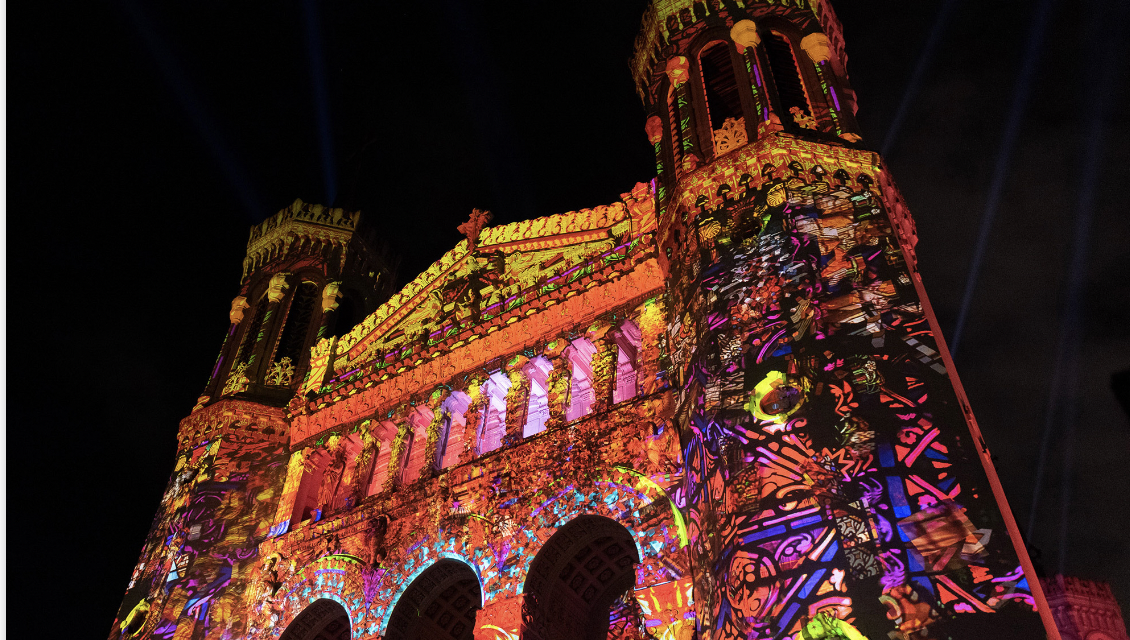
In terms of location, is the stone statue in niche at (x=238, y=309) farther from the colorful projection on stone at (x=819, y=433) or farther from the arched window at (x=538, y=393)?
the colorful projection on stone at (x=819, y=433)

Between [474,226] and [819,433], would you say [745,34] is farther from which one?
[819,433]

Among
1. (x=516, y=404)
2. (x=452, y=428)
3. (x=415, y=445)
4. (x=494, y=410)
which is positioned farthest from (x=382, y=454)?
(x=516, y=404)

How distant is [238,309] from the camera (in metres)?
24.5

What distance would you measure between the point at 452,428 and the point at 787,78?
10.3 m

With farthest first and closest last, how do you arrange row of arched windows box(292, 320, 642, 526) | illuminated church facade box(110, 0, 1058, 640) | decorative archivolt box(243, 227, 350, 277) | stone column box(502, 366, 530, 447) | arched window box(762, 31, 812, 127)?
decorative archivolt box(243, 227, 350, 277) < row of arched windows box(292, 320, 642, 526) < stone column box(502, 366, 530, 447) < arched window box(762, 31, 812, 127) < illuminated church facade box(110, 0, 1058, 640)

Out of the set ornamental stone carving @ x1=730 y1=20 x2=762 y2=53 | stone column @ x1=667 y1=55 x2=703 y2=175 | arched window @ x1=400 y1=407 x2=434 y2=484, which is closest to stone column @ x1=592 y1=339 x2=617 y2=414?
stone column @ x1=667 y1=55 x2=703 y2=175

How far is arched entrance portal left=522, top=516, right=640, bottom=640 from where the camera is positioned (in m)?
14.2

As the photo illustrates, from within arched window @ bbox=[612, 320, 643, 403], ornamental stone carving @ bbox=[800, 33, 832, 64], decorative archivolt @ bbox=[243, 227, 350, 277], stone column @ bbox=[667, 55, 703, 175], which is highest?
decorative archivolt @ bbox=[243, 227, 350, 277]

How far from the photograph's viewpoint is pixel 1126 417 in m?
26.3

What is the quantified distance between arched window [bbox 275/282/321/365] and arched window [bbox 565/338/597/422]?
930 cm

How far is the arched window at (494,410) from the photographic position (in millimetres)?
17641

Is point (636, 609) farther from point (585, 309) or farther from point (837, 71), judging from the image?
point (837, 71)

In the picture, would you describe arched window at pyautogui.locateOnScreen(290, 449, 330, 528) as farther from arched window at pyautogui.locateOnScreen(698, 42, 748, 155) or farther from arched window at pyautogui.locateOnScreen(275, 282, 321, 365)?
arched window at pyautogui.locateOnScreen(698, 42, 748, 155)

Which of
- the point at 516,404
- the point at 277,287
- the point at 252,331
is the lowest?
the point at 516,404
